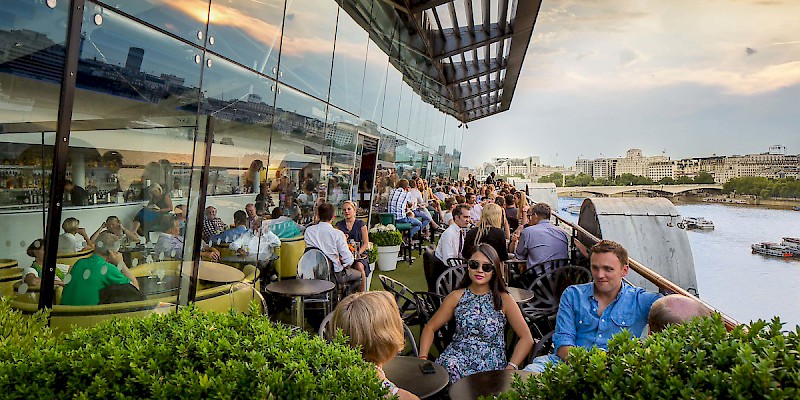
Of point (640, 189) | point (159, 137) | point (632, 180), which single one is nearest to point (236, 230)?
point (159, 137)

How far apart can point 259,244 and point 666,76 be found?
2273 centimetres

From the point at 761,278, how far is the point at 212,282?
10.6 m

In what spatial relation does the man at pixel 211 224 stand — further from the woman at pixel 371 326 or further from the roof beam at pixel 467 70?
the roof beam at pixel 467 70

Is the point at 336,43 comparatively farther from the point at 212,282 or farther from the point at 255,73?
the point at 212,282

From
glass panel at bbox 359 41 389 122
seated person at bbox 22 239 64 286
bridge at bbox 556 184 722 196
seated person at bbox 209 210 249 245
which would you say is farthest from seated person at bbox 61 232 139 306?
bridge at bbox 556 184 722 196

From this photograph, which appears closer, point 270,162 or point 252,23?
point 252,23

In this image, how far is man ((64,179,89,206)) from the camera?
120 inches

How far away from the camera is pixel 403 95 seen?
508 inches

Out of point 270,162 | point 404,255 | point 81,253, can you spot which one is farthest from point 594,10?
point 81,253

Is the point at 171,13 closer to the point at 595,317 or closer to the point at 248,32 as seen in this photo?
the point at 248,32

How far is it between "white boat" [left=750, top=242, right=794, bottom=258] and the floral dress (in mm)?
10415

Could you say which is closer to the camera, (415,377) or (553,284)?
(415,377)

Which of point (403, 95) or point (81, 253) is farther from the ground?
point (403, 95)

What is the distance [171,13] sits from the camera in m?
3.86
